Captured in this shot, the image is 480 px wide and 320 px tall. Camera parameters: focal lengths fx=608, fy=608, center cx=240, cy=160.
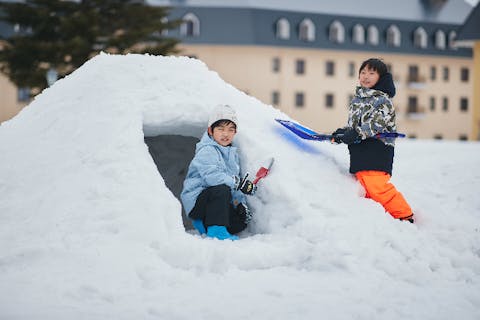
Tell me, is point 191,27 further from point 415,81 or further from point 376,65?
point 376,65

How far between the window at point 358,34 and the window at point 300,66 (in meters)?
3.61

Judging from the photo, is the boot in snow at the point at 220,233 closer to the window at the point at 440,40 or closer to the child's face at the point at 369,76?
the child's face at the point at 369,76

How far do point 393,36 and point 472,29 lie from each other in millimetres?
13130

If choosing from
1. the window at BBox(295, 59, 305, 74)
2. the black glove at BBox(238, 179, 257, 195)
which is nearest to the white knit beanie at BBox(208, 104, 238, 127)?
the black glove at BBox(238, 179, 257, 195)

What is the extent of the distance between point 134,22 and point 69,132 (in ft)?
57.0

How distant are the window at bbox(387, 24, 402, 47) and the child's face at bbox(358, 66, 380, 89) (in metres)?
34.5

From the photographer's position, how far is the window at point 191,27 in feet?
115

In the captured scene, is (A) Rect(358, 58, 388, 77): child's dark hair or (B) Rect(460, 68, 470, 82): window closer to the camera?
(A) Rect(358, 58, 388, 77): child's dark hair

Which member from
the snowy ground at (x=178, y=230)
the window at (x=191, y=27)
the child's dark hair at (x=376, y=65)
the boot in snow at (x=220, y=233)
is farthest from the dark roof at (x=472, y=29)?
the boot in snow at (x=220, y=233)

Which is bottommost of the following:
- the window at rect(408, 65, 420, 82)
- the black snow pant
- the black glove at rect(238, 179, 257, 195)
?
the black snow pant

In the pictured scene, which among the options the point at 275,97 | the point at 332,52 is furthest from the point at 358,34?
the point at 275,97

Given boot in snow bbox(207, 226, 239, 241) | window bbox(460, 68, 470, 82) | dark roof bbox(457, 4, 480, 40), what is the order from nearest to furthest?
boot in snow bbox(207, 226, 239, 241) < dark roof bbox(457, 4, 480, 40) < window bbox(460, 68, 470, 82)

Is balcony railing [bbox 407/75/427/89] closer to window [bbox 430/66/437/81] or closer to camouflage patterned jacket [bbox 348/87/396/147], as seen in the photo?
window [bbox 430/66/437/81]

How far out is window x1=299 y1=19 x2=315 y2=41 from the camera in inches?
1438
